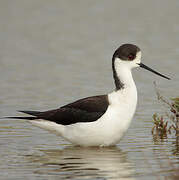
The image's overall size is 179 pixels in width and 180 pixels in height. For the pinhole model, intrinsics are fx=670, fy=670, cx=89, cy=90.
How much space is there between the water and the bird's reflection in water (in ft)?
0.04

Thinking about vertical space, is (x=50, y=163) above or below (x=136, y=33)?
below

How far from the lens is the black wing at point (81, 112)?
924 cm

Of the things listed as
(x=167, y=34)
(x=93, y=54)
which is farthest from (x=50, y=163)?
(x=167, y=34)

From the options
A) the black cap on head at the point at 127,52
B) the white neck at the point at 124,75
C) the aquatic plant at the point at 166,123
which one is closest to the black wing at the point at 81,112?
the white neck at the point at 124,75

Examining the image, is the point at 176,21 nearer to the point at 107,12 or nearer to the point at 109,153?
the point at 107,12

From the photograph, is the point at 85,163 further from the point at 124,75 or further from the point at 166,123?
the point at 166,123

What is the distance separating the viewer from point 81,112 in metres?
9.41

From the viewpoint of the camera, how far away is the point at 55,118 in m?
9.56

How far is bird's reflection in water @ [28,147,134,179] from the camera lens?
26.0ft

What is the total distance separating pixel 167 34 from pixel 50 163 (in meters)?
9.43

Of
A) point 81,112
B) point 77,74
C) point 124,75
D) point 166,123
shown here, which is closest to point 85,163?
point 81,112

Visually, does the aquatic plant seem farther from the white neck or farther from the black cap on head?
the black cap on head

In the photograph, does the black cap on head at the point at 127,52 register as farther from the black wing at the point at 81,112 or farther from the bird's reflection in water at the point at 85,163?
the bird's reflection in water at the point at 85,163

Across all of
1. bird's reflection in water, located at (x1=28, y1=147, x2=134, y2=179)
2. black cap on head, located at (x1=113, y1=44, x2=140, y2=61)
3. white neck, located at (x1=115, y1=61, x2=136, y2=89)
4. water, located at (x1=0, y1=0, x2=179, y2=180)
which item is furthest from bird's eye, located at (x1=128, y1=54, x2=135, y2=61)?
bird's reflection in water, located at (x1=28, y1=147, x2=134, y2=179)
